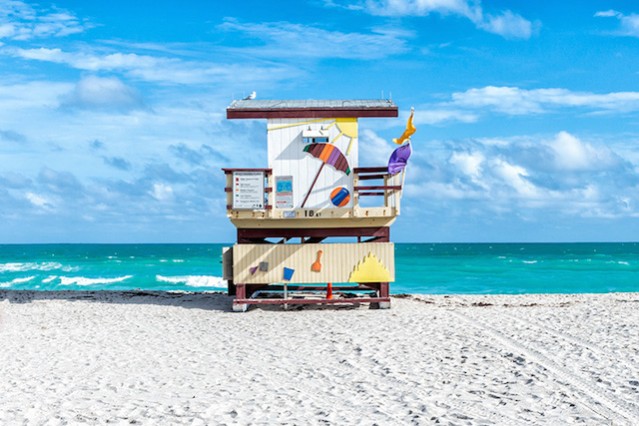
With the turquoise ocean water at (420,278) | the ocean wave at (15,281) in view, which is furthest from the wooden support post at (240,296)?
the ocean wave at (15,281)

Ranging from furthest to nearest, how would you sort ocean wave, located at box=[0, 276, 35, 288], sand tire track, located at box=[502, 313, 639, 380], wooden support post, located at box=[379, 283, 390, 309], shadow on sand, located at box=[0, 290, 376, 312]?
1. ocean wave, located at box=[0, 276, 35, 288]
2. shadow on sand, located at box=[0, 290, 376, 312]
3. wooden support post, located at box=[379, 283, 390, 309]
4. sand tire track, located at box=[502, 313, 639, 380]

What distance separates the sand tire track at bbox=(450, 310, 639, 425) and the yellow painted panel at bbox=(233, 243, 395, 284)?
6.15 meters

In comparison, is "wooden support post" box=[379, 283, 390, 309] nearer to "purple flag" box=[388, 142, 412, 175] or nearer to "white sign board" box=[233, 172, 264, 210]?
"purple flag" box=[388, 142, 412, 175]

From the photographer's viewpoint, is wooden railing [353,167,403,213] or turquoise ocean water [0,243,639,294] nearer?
wooden railing [353,167,403,213]

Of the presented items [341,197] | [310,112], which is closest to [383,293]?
[341,197]

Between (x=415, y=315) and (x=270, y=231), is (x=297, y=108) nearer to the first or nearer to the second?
(x=270, y=231)

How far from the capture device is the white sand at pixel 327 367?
29.5ft

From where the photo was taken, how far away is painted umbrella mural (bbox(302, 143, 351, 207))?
19672 mm

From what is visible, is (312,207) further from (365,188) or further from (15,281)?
(15,281)

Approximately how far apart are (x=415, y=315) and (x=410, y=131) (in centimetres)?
467

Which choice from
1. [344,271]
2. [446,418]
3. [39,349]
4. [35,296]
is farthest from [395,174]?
[35,296]

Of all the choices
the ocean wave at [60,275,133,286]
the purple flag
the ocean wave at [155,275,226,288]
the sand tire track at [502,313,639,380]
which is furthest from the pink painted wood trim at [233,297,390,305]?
the ocean wave at [60,275,133,286]

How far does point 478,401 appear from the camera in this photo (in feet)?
31.0

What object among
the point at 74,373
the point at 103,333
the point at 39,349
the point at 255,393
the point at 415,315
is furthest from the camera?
the point at 415,315
